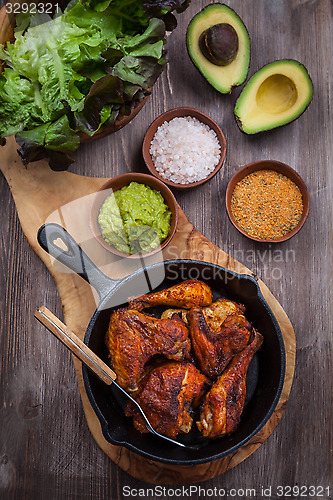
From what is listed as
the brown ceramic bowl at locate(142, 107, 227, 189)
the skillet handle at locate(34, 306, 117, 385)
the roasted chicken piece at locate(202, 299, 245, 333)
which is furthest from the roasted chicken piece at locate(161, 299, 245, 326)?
the brown ceramic bowl at locate(142, 107, 227, 189)

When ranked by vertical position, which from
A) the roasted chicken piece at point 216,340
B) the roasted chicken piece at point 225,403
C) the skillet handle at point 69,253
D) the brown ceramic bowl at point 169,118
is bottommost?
the roasted chicken piece at point 225,403

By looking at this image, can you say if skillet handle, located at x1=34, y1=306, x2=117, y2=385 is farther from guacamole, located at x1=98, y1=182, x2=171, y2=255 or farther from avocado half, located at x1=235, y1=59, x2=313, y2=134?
avocado half, located at x1=235, y1=59, x2=313, y2=134

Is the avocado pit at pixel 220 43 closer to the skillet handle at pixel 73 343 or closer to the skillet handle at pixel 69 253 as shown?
the skillet handle at pixel 69 253

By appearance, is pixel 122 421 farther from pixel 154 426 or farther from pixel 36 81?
pixel 36 81

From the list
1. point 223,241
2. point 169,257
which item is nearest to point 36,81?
point 169,257

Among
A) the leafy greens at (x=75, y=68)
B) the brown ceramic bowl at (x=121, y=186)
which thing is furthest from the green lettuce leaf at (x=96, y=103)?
the brown ceramic bowl at (x=121, y=186)

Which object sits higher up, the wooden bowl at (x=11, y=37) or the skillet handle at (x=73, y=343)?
the wooden bowl at (x=11, y=37)
